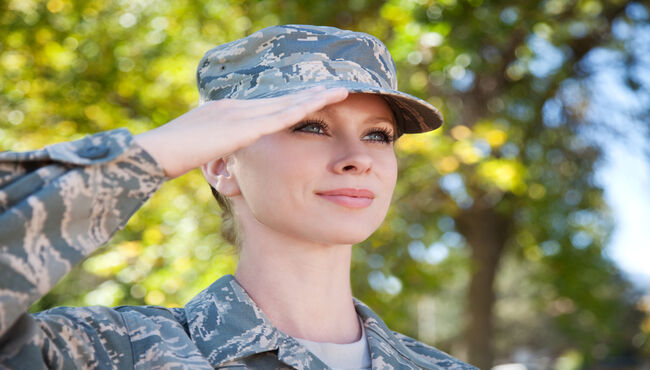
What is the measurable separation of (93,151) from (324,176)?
0.59 m

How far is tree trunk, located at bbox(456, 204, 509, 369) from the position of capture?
8602 millimetres

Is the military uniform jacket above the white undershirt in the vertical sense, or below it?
below

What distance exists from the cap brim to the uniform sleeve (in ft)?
1.62

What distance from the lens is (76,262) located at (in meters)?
1.33

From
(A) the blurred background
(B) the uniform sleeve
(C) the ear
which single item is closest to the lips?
(C) the ear

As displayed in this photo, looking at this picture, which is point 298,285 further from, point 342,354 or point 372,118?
point 372,118

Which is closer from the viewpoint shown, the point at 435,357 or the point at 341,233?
the point at 341,233

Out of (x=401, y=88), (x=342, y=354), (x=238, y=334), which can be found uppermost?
(x=401, y=88)

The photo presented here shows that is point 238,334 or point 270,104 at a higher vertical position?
point 270,104

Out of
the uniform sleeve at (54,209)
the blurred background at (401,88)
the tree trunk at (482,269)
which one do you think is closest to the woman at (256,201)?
the uniform sleeve at (54,209)

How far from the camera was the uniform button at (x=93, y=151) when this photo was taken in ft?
4.50

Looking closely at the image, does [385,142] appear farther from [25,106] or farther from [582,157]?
[582,157]

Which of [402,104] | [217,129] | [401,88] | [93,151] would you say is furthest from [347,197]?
[401,88]

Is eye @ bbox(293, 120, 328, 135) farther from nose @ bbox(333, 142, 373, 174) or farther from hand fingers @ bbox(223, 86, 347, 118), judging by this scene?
hand fingers @ bbox(223, 86, 347, 118)
